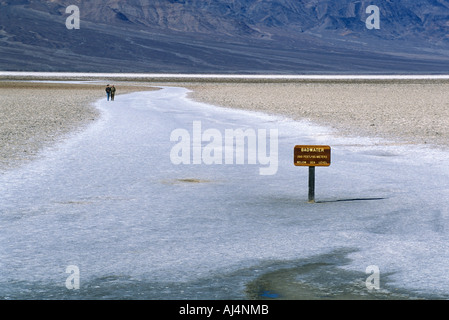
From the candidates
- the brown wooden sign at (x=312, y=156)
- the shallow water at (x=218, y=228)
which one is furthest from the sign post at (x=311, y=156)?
the shallow water at (x=218, y=228)

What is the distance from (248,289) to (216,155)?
10.2m

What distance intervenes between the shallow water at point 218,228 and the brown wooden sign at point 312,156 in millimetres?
568

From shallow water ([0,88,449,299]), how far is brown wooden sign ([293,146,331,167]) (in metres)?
0.57

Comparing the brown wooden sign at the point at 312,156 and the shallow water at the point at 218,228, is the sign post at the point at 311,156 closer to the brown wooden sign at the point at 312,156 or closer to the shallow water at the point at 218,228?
the brown wooden sign at the point at 312,156

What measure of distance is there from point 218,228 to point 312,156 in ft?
6.75

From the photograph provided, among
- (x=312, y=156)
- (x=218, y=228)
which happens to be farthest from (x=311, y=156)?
(x=218, y=228)

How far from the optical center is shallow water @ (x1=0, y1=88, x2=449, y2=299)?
20.3 ft

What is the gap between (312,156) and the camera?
991 centimetres

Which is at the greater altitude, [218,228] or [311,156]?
[311,156]

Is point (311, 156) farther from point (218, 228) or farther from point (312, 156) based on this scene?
point (218, 228)

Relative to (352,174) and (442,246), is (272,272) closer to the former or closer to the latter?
(442,246)

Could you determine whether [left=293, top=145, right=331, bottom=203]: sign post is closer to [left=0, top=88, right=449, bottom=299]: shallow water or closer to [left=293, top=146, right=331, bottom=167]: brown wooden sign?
[left=293, top=146, right=331, bottom=167]: brown wooden sign

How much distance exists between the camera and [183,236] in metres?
8.02

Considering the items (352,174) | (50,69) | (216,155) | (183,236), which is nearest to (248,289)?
(183,236)
